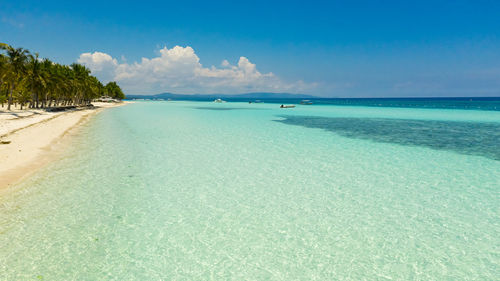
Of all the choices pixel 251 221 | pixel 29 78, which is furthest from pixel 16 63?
pixel 251 221

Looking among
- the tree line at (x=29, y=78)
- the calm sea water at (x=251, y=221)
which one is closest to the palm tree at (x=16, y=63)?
the tree line at (x=29, y=78)

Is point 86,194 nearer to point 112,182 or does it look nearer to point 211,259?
point 112,182

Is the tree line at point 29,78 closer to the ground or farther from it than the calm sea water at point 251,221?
farther from it

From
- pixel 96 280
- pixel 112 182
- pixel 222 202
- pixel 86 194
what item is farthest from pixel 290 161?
pixel 96 280

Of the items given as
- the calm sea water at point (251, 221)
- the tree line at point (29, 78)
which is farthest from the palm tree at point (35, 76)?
the calm sea water at point (251, 221)

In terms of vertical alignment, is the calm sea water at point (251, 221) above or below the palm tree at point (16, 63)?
below

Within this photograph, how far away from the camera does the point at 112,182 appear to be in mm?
9219

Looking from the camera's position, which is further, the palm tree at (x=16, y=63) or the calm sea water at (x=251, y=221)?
the palm tree at (x=16, y=63)

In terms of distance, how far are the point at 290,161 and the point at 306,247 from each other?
25.1 ft

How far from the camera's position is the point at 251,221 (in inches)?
262

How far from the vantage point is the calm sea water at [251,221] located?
475 cm

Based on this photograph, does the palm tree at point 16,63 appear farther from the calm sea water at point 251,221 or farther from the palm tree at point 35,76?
the calm sea water at point 251,221

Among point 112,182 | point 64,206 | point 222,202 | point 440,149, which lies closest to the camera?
point 64,206

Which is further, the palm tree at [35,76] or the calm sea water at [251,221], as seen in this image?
the palm tree at [35,76]
